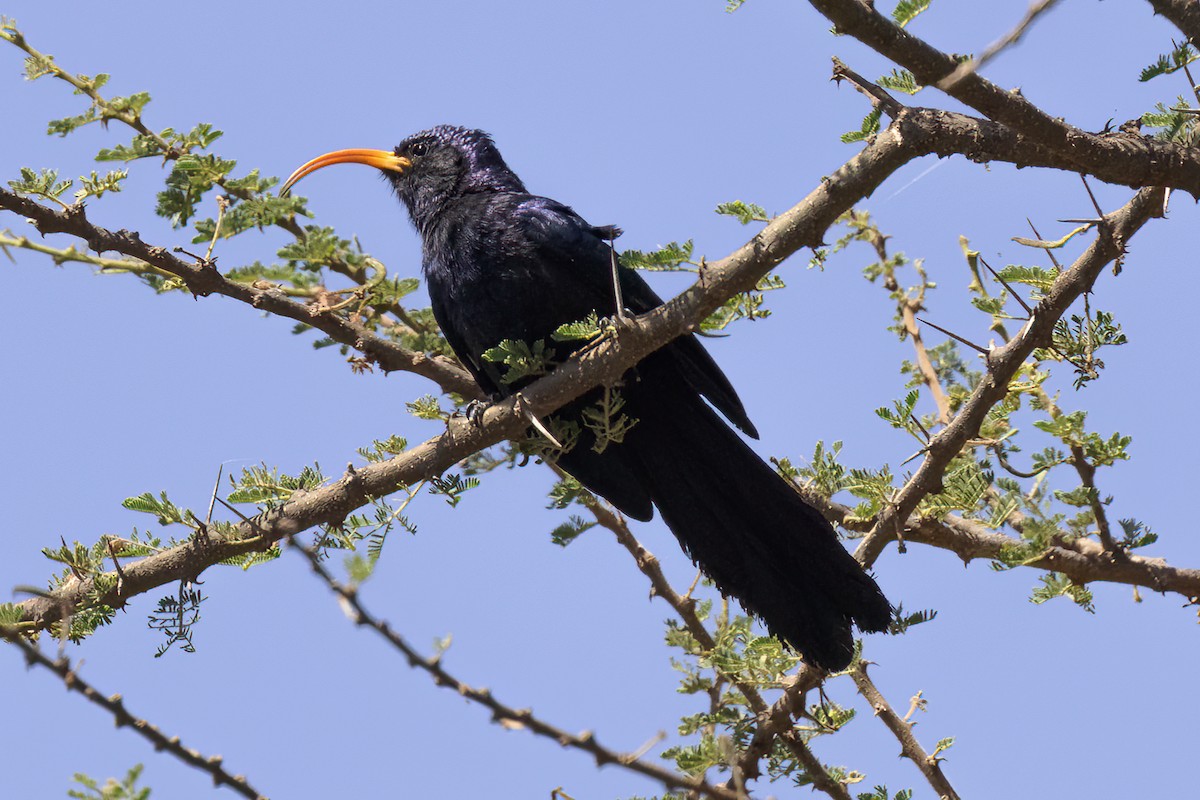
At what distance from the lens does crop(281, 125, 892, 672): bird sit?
4.60m

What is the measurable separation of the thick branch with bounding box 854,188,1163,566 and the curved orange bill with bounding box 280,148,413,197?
363 cm

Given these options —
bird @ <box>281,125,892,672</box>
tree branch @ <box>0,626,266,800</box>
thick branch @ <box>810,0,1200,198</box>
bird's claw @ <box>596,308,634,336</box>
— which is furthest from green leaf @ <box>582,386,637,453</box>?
tree branch @ <box>0,626,266,800</box>

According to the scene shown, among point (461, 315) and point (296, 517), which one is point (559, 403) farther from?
point (461, 315)

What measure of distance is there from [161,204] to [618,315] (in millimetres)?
2302

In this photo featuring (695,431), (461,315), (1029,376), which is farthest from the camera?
(461,315)

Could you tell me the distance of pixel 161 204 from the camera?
5.12 metres

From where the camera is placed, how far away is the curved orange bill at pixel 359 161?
6755mm

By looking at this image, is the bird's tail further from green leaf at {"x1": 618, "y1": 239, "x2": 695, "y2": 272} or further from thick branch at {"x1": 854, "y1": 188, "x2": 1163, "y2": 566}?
green leaf at {"x1": 618, "y1": 239, "x2": 695, "y2": 272}

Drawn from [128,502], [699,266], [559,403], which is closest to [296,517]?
[128,502]

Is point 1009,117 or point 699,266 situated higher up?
point 1009,117

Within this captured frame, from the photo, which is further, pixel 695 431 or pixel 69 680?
pixel 695 431

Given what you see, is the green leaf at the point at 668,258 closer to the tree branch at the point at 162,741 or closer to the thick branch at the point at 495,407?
the thick branch at the point at 495,407

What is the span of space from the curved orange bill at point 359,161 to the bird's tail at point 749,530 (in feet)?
7.93

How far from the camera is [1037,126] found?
157 inches
